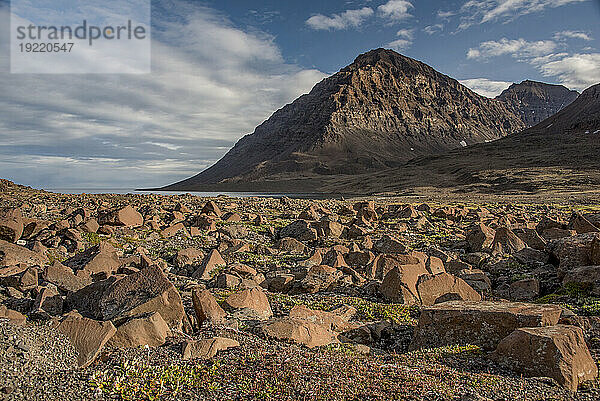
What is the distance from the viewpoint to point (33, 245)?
19.4 metres

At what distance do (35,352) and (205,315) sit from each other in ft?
11.6

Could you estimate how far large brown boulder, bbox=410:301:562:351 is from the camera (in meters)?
9.12

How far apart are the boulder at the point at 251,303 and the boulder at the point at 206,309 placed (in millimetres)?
548

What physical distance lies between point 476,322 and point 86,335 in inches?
313

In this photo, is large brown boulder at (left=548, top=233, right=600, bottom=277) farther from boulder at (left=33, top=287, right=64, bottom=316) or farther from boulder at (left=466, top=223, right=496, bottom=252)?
boulder at (left=33, top=287, right=64, bottom=316)

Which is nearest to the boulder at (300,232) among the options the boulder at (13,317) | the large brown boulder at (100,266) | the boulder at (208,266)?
the boulder at (208,266)

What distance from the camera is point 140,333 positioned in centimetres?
865

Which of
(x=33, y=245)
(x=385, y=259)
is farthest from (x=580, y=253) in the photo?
(x=33, y=245)

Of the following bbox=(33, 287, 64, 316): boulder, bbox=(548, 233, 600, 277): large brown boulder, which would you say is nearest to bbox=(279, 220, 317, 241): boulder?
bbox=(548, 233, 600, 277): large brown boulder

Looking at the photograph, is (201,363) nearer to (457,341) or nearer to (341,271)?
(457,341)

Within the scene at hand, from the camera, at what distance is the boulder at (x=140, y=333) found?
333 inches

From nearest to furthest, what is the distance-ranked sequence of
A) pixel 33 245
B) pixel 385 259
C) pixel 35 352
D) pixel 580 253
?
pixel 35 352, pixel 580 253, pixel 385 259, pixel 33 245

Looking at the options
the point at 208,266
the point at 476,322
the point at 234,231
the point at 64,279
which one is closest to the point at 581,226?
the point at 476,322

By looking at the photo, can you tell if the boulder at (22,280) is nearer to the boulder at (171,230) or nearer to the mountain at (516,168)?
the boulder at (171,230)
